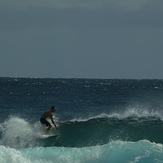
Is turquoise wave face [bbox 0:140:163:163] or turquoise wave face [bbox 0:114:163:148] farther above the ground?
turquoise wave face [bbox 0:114:163:148]

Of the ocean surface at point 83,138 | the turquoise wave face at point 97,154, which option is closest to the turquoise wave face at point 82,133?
the ocean surface at point 83,138

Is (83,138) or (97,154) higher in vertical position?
(83,138)

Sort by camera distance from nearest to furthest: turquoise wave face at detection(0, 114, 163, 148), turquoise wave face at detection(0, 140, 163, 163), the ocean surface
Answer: turquoise wave face at detection(0, 140, 163, 163) < the ocean surface < turquoise wave face at detection(0, 114, 163, 148)

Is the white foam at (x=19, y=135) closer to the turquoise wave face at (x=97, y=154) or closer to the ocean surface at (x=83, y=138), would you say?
the ocean surface at (x=83, y=138)

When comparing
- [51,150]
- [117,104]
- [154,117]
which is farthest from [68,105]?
[51,150]

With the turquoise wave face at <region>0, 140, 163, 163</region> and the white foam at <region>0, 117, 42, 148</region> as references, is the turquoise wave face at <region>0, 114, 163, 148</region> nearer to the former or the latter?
the white foam at <region>0, 117, 42, 148</region>

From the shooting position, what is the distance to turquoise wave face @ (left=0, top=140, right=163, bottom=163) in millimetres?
20891

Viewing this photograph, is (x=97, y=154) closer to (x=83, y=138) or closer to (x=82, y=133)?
(x=83, y=138)

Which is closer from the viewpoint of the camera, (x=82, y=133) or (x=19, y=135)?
(x=19, y=135)

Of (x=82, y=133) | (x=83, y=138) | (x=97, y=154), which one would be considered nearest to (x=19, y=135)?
(x=83, y=138)

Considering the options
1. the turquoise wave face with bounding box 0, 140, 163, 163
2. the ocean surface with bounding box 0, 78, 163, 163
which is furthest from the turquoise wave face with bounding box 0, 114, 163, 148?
the turquoise wave face with bounding box 0, 140, 163, 163

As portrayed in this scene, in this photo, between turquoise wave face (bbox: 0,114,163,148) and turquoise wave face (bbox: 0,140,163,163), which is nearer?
turquoise wave face (bbox: 0,140,163,163)

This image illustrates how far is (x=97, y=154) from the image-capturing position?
69.6ft

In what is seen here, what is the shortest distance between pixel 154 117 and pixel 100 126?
5264mm
